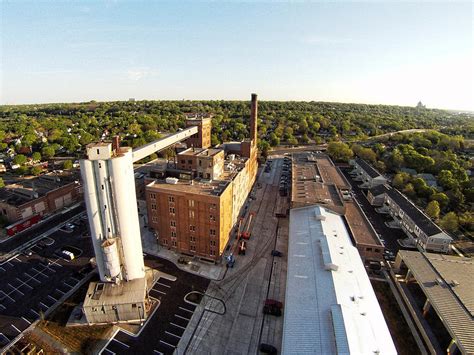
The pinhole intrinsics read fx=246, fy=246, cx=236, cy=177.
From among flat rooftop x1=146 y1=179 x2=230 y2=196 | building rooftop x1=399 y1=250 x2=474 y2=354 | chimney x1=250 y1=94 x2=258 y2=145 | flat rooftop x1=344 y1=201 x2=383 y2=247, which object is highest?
chimney x1=250 y1=94 x2=258 y2=145

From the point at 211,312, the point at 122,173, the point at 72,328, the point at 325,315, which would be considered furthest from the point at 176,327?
the point at 122,173

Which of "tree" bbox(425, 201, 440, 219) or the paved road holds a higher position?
"tree" bbox(425, 201, 440, 219)

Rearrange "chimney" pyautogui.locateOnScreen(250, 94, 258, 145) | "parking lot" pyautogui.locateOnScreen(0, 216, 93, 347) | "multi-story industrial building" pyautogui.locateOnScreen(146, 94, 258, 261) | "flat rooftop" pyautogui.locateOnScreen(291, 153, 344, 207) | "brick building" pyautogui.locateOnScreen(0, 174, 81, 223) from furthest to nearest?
"chimney" pyautogui.locateOnScreen(250, 94, 258, 145), "flat rooftop" pyautogui.locateOnScreen(291, 153, 344, 207), "brick building" pyautogui.locateOnScreen(0, 174, 81, 223), "multi-story industrial building" pyautogui.locateOnScreen(146, 94, 258, 261), "parking lot" pyautogui.locateOnScreen(0, 216, 93, 347)

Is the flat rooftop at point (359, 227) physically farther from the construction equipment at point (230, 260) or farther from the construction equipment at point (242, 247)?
the construction equipment at point (230, 260)

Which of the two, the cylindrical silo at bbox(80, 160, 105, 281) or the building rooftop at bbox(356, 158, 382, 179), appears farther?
the building rooftop at bbox(356, 158, 382, 179)

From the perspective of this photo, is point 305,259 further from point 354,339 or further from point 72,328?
point 72,328

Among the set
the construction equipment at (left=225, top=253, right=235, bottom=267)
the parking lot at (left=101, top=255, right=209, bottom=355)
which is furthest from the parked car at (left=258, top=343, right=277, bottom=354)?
the construction equipment at (left=225, top=253, right=235, bottom=267)

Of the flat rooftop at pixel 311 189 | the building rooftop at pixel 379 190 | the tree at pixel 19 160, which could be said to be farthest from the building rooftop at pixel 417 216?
the tree at pixel 19 160

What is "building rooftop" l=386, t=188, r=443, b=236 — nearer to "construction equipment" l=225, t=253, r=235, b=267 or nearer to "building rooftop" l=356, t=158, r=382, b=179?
"building rooftop" l=356, t=158, r=382, b=179
